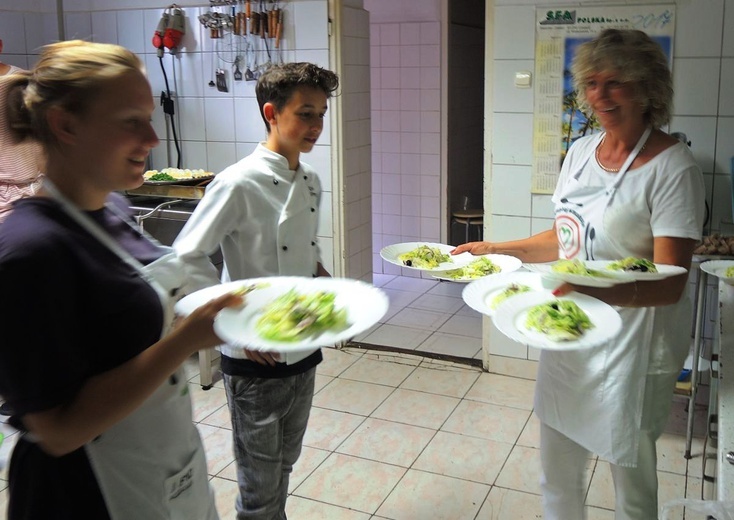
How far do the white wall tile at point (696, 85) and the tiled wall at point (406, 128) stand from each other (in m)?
2.04

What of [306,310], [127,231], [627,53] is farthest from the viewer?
[627,53]

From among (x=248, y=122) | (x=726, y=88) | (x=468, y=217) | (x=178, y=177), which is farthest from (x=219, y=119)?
(x=726, y=88)

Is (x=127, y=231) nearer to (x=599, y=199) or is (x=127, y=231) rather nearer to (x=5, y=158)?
(x=599, y=199)

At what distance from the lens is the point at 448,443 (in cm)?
285

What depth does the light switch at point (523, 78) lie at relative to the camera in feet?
10.5

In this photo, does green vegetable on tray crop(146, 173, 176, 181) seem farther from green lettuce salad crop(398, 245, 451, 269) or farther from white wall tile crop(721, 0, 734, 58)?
white wall tile crop(721, 0, 734, 58)

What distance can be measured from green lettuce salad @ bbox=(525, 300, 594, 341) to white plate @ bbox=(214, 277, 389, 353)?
35cm

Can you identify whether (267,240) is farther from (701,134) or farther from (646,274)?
(701,134)

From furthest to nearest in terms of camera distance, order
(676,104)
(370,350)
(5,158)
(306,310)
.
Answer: (370,350) → (676,104) → (5,158) → (306,310)

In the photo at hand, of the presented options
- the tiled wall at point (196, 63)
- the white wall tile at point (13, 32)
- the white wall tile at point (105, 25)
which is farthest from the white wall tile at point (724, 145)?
the white wall tile at point (13, 32)

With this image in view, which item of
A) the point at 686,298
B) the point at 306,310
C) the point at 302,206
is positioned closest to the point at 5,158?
the point at 302,206

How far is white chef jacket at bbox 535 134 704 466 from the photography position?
161 cm

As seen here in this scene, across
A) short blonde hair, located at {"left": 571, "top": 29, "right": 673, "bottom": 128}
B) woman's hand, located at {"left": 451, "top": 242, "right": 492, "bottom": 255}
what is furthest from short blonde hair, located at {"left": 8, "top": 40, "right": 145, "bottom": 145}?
woman's hand, located at {"left": 451, "top": 242, "right": 492, "bottom": 255}

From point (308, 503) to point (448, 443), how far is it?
678mm
